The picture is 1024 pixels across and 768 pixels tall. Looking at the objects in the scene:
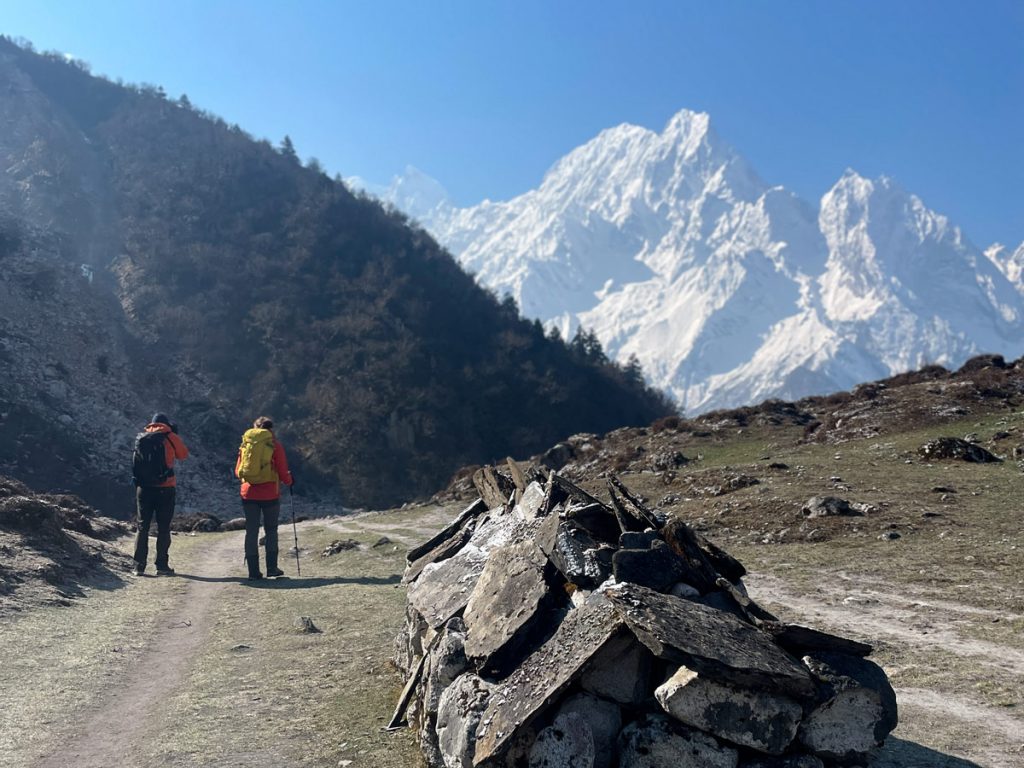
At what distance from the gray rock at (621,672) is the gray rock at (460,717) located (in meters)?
0.79

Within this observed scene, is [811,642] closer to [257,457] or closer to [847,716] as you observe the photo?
[847,716]

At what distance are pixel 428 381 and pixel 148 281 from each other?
102 feet

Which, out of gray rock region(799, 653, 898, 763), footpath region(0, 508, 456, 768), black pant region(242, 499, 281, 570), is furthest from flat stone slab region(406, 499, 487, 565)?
black pant region(242, 499, 281, 570)

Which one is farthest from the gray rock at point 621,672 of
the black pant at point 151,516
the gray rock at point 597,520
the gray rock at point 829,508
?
the black pant at point 151,516

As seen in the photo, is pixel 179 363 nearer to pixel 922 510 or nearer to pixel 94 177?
pixel 94 177

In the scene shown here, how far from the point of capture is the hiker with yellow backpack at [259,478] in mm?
14133

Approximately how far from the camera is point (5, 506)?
555 inches

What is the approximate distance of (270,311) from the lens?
8638 centimetres

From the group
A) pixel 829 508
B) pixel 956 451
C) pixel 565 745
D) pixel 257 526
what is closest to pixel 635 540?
pixel 565 745

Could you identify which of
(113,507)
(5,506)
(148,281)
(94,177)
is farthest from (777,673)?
(94,177)

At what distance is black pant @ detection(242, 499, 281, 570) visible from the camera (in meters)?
14.4

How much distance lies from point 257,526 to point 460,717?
399 inches

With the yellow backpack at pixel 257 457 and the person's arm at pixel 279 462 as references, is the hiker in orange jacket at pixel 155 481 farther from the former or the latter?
the person's arm at pixel 279 462

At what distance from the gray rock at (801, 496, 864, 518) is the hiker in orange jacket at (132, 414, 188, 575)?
1186 centimetres
